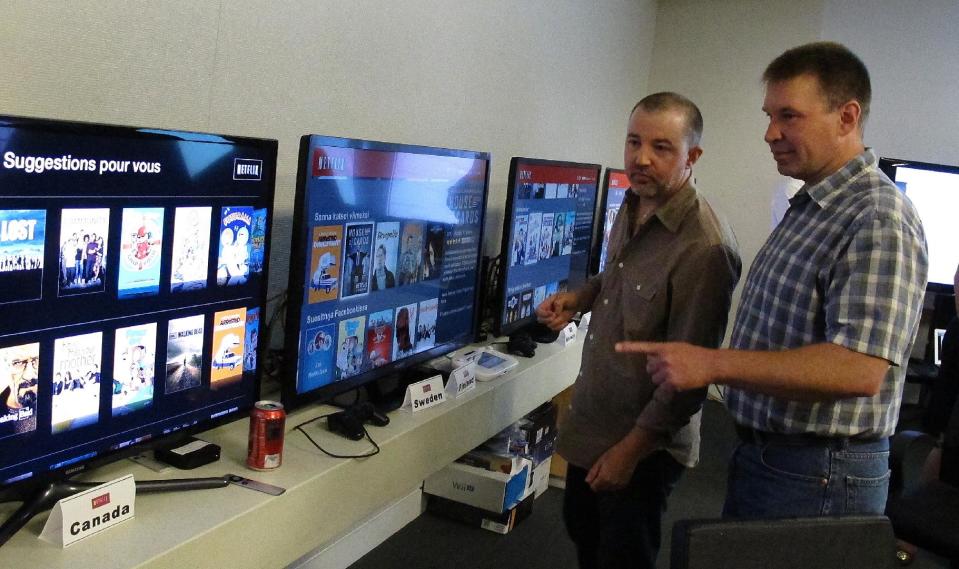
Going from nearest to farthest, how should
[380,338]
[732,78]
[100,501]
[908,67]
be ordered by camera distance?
[100,501] → [380,338] → [908,67] → [732,78]

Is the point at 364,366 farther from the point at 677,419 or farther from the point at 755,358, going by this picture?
the point at 755,358

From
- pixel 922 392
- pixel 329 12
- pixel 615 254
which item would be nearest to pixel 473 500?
pixel 615 254

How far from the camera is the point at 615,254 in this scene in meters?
2.11

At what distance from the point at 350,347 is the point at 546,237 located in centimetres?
129

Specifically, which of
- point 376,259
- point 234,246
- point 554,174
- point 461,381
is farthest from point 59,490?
point 554,174

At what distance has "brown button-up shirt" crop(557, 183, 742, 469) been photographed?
5.97 feet

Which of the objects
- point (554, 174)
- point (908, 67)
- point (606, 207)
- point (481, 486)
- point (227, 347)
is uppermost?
point (908, 67)

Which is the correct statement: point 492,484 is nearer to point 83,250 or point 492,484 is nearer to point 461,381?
point 461,381

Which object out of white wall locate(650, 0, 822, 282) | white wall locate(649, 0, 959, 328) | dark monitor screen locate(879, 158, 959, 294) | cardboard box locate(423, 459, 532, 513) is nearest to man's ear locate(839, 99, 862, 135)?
cardboard box locate(423, 459, 532, 513)

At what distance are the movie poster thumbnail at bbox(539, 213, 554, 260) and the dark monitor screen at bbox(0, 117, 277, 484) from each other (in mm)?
1557

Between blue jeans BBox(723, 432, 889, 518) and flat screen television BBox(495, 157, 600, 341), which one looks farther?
flat screen television BBox(495, 157, 600, 341)

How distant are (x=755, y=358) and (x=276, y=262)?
1.29 metres

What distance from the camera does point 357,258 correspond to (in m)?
1.99

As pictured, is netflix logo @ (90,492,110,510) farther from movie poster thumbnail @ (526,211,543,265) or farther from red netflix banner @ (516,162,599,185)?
movie poster thumbnail @ (526,211,543,265)
